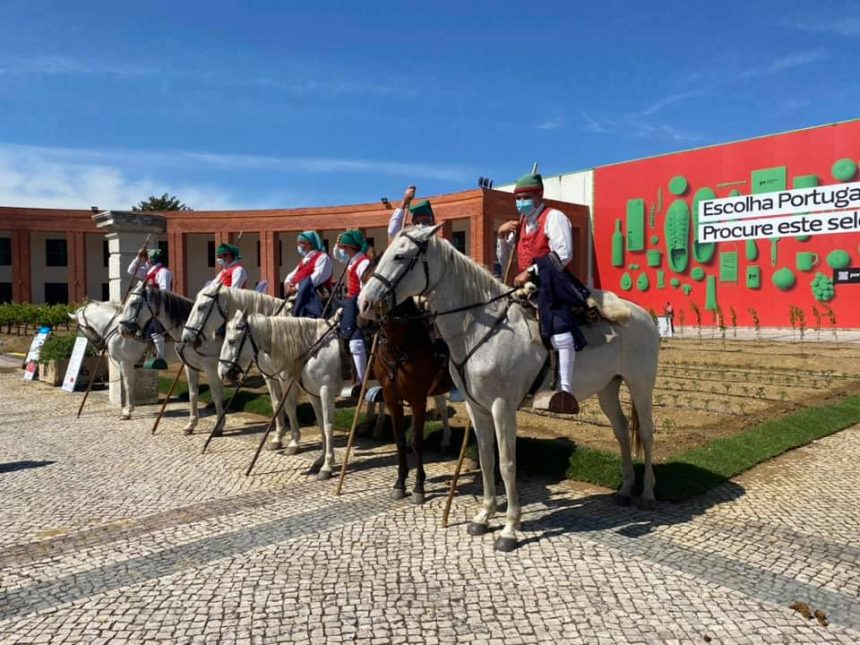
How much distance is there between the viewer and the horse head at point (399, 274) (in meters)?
4.82

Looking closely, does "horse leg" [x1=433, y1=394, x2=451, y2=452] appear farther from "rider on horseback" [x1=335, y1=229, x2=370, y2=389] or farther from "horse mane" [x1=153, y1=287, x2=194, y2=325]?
"horse mane" [x1=153, y1=287, x2=194, y2=325]

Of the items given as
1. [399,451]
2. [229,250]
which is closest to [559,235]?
[399,451]

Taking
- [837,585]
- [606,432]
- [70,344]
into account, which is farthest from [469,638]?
[70,344]

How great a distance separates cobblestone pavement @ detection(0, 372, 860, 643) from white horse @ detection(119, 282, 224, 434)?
249cm

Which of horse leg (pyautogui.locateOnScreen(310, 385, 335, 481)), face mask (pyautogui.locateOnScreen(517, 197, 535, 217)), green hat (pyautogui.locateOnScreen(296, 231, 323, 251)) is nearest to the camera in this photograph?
face mask (pyautogui.locateOnScreen(517, 197, 535, 217))

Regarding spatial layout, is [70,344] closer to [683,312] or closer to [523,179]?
[523,179]

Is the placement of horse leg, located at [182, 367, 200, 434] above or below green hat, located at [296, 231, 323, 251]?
Result: below

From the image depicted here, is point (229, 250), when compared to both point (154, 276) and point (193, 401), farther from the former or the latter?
point (193, 401)

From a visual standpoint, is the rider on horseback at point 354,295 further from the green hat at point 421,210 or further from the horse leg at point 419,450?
the horse leg at point 419,450

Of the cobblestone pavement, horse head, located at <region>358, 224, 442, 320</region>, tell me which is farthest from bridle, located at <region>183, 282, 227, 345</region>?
horse head, located at <region>358, 224, 442, 320</region>

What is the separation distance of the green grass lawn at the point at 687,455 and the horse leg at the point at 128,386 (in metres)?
4.22

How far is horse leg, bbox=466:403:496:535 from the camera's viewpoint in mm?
5297

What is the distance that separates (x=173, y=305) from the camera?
1036 cm

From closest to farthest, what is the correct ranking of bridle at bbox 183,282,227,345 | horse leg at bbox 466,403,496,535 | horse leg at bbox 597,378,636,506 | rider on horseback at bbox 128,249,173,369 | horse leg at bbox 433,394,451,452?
horse leg at bbox 466,403,496,535 → horse leg at bbox 597,378,636,506 → horse leg at bbox 433,394,451,452 → bridle at bbox 183,282,227,345 → rider on horseback at bbox 128,249,173,369
